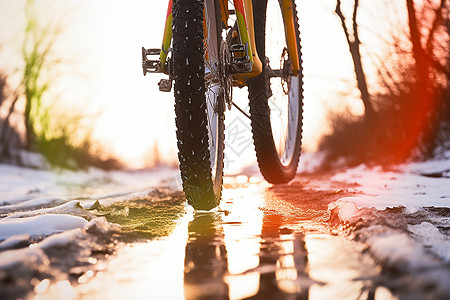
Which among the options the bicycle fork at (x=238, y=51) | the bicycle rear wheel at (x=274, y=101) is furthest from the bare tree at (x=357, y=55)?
the bicycle fork at (x=238, y=51)

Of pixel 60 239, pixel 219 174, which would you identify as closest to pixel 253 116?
pixel 219 174

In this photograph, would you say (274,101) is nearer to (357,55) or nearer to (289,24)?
(289,24)

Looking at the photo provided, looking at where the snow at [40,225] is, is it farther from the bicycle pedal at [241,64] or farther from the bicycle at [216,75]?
the bicycle pedal at [241,64]

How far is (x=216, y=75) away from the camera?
9.52 feet

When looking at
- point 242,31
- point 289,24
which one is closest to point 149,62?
point 242,31

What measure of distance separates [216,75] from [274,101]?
143 centimetres

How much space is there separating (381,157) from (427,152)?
1384 millimetres

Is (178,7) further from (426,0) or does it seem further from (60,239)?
(426,0)

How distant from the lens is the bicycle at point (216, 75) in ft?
8.18

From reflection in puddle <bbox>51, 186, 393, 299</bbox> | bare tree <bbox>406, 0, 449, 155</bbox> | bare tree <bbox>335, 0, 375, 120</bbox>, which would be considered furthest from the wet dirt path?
bare tree <bbox>335, 0, 375, 120</bbox>

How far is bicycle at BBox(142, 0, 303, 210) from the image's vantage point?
8.18ft

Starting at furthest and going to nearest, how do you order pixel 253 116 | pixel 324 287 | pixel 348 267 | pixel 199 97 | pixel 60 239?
pixel 253 116, pixel 199 97, pixel 60 239, pixel 348 267, pixel 324 287

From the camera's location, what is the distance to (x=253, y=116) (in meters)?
3.97

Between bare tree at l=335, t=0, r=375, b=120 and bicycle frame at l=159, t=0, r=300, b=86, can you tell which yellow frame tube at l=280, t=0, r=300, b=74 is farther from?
bare tree at l=335, t=0, r=375, b=120
